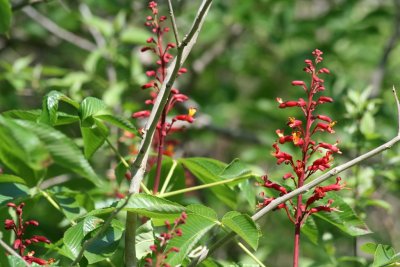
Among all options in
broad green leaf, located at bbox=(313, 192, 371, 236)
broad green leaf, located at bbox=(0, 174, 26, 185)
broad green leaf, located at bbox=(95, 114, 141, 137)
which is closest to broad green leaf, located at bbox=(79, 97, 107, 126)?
broad green leaf, located at bbox=(95, 114, 141, 137)

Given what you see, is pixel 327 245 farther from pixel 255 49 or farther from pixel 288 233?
pixel 255 49

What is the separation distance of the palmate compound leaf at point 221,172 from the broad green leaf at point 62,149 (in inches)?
36.8

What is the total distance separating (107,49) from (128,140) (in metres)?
1.86

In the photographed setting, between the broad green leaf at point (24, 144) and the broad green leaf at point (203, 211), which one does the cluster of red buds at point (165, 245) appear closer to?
the broad green leaf at point (203, 211)

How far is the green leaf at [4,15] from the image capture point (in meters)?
3.53

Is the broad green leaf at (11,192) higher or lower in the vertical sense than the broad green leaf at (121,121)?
lower

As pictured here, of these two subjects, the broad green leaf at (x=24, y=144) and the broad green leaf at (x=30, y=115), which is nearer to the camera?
the broad green leaf at (x=24, y=144)

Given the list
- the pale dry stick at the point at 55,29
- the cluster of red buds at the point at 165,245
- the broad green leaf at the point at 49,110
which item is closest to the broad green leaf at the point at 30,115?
the broad green leaf at the point at 49,110

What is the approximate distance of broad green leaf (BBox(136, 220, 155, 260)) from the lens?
2700 millimetres

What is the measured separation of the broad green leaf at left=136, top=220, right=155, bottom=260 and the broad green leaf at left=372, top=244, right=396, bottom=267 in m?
0.84

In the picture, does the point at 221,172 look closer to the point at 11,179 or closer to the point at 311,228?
the point at 311,228

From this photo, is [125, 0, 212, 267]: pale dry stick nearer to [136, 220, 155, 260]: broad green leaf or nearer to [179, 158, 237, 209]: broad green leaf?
[136, 220, 155, 260]: broad green leaf

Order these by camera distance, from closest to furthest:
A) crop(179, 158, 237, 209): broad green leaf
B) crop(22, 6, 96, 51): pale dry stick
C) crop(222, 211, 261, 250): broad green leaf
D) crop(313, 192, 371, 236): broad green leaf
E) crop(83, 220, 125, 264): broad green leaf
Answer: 1. crop(222, 211, 261, 250): broad green leaf
2. crop(83, 220, 125, 264): broad green leaf
3. crop(313, 192, 371, 236): broad green leaf
4. crop(179, 158, 237, 209): broad green leaf
5. crop(22, 6, 96, 51): pale dry stick

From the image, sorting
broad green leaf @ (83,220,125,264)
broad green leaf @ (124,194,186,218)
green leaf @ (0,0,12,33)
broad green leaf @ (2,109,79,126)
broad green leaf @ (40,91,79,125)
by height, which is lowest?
broad green leaf @ (83,220,125,264)
